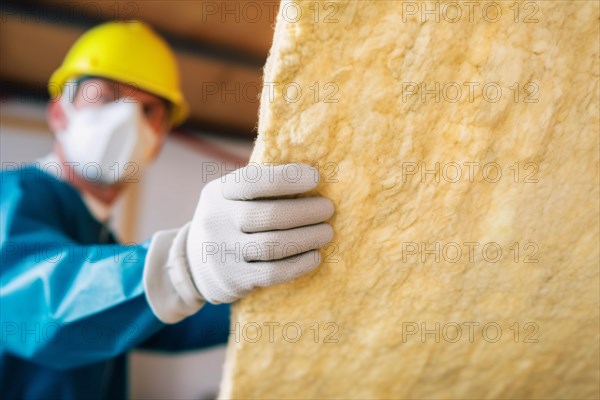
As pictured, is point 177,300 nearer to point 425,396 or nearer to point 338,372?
point 338,372

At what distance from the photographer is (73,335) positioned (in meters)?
1.09

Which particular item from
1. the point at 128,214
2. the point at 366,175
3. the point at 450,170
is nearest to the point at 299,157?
the point at 366,175

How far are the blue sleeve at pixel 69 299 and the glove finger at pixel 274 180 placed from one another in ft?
1.13

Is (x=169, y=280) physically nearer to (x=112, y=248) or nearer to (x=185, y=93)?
(x=112, y=248)

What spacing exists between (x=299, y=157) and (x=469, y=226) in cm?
33

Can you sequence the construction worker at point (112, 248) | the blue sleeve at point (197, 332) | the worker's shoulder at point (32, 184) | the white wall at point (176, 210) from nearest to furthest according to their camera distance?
the construction worker at point (112, 248)
the worker's shoulder at point (32, 184)
the blue sleeve at point (197, 332)
the white wall at point (176, 210)

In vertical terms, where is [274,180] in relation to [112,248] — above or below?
above

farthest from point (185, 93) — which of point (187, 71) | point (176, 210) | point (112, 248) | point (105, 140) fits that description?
point (112, 248)

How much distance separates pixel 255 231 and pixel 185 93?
8.79 feet

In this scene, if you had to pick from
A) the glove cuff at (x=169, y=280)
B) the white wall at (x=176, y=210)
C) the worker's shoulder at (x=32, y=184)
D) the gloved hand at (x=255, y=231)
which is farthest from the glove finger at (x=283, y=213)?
the white wall at (x=176, y=210)

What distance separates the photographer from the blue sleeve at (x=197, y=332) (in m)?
1.70

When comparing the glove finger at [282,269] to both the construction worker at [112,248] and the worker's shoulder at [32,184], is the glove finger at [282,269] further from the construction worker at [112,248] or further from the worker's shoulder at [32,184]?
the worker's shoulder at [32,184]

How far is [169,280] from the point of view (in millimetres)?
1012

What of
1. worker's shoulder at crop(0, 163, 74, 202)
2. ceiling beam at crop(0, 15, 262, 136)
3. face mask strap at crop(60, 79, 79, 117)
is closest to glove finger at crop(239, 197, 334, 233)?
worker's shoulder at crop(0, 163, 74, 202)
